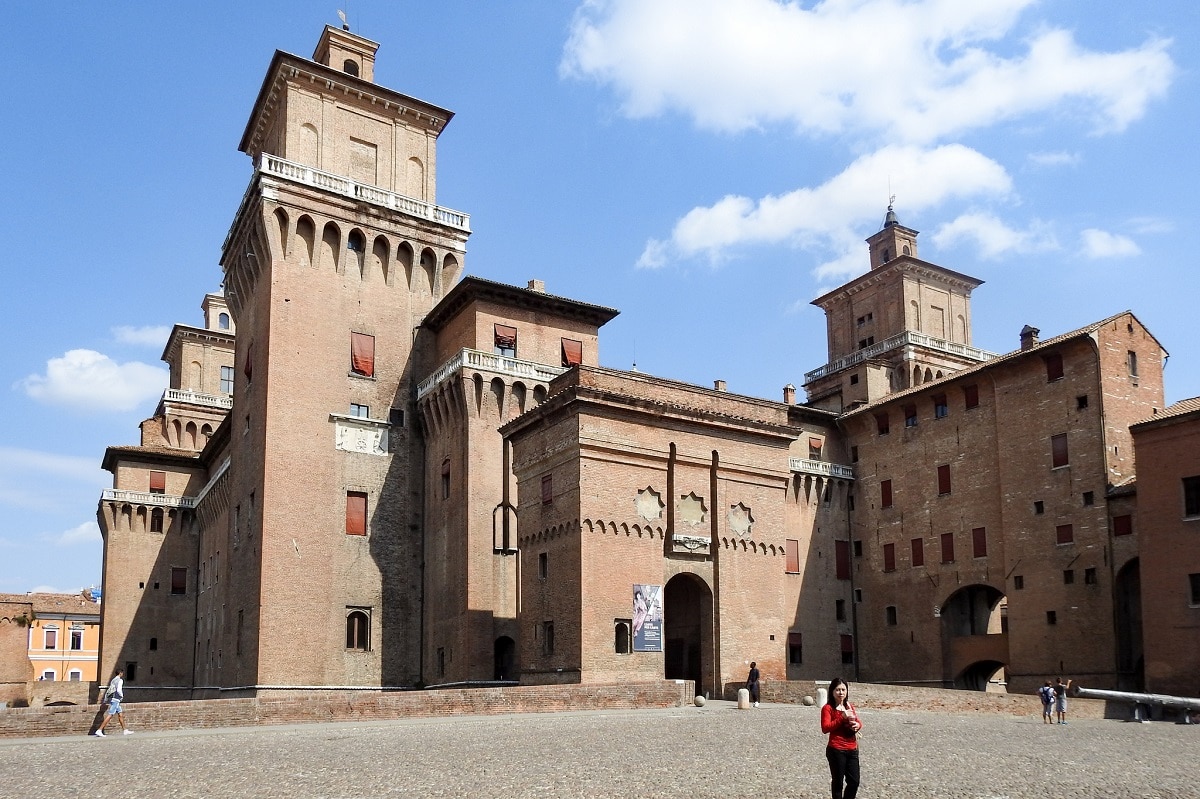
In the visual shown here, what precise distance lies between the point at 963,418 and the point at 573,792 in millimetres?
37728

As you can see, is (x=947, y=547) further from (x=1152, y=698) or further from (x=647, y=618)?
(x=647, y=618)

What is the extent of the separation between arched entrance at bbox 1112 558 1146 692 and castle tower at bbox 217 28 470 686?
25.8m

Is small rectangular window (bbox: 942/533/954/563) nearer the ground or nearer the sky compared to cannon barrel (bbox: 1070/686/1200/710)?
nearer the sky

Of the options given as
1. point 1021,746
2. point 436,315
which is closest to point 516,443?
point 436,315

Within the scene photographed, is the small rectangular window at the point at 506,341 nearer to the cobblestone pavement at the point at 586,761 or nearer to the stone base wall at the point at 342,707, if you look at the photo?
the stone base wall at the point at 342,707

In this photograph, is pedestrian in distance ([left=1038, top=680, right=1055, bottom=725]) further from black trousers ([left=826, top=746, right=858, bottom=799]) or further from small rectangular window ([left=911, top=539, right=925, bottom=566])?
black trousers ([left=826, top=746, right=858, bottom=799])

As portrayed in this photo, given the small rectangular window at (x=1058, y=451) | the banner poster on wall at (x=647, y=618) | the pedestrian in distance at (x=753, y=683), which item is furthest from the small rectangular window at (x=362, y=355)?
the small rectangular window at (x=1058, y=451)

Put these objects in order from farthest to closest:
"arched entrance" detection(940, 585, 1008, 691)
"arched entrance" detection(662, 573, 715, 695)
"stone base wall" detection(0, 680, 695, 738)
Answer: "arched entrance" detection(940, 585, 1008, 691)
"arched entrance" detection(662, 573, 715, 695)
"stone base wall" detection(0, 680, 695, 738)

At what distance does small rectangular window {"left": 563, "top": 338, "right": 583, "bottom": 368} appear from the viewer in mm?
45312

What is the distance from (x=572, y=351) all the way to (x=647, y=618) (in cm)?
1475

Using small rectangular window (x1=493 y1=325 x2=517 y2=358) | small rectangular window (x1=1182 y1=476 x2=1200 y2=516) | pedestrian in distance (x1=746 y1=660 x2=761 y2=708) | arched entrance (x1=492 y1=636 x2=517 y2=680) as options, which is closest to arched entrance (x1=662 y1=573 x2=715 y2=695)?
pedestrian in distance (x1=746 y1=660 x2=761 y2=708)

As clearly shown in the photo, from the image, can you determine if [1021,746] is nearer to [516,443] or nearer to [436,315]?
[516,443]

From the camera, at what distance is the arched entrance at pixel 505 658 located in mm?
40469

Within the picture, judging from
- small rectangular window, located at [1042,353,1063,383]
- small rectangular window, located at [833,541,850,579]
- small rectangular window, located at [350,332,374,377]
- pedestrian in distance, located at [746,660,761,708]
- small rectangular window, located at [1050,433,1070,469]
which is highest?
small rectangular window, located at [350,332,374,377]
